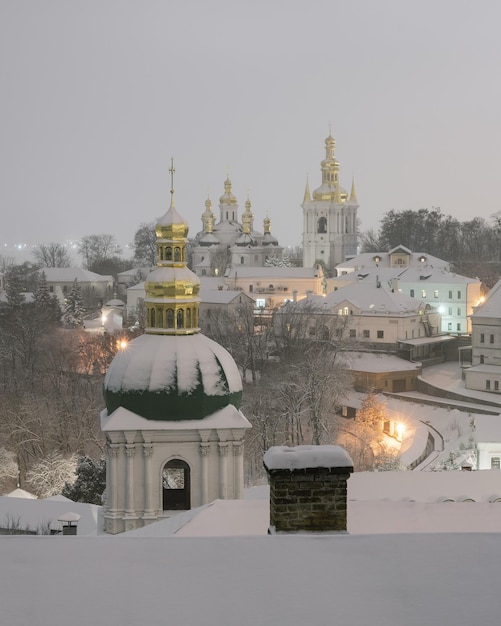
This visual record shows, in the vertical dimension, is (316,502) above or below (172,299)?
below

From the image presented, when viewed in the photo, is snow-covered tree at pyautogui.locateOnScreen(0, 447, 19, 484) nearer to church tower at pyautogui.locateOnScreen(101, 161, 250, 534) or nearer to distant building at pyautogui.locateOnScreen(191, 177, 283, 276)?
church tower at pyautogui.locateOnScreen(101, 161, 250, 534)

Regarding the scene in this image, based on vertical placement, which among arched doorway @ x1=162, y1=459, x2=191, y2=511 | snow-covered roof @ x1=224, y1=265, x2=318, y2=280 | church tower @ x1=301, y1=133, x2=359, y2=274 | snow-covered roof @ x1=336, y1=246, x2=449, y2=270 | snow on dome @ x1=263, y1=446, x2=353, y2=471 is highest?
church tower @ x1=301, y1=133, x2=359, y2=274

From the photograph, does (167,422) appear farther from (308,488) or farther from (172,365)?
(308,488)

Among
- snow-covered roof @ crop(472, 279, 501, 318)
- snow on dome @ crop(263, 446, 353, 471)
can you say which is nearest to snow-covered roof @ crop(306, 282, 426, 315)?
snow-covered roof @ crop(472, 279, 501, 318)

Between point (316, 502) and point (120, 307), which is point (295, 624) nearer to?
point (316, 502)

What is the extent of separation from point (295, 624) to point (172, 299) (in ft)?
46.9

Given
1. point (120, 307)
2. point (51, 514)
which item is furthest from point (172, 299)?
point (120, 307)

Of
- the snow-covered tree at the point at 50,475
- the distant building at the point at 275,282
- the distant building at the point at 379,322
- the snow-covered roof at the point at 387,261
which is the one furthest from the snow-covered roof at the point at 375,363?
the distant building at the point at 275,282

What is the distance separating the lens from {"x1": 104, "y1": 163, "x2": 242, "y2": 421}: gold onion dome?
1914cm

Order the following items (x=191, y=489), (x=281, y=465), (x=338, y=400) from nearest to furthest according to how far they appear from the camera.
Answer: (x=281, y=465), (x=191, y=489), (x=338, y=400)

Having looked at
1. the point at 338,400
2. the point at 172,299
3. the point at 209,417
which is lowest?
the point at 338,400

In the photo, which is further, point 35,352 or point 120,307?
point 120,307

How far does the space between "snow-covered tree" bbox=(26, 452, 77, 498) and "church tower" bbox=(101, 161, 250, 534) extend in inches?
586

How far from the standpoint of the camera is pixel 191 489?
18531 millimetres
